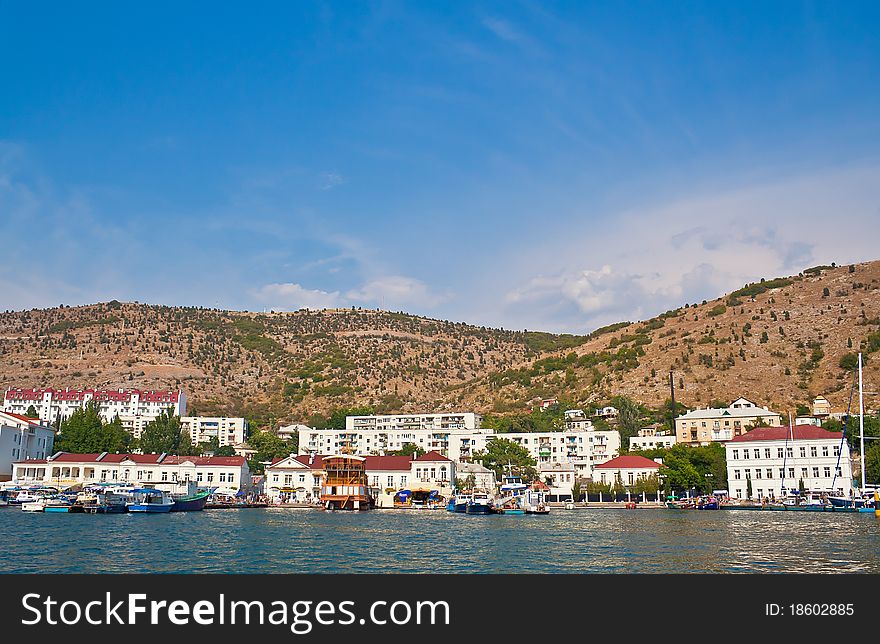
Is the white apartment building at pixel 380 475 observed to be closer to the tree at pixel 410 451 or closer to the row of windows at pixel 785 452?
the tree at pixel 410 451

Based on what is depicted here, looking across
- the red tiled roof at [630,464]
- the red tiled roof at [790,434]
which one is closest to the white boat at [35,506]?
the red tiled roof at [630,464]

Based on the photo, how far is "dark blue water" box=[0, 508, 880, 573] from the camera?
30.1 meters

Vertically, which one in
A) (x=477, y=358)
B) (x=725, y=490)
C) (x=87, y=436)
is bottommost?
(x=725, y=490)

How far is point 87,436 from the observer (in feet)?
336

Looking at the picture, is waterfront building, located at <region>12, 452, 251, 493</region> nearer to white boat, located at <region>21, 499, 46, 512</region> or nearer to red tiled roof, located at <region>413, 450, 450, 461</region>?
white boat, located at <region>21, 499, 46, 512</region>

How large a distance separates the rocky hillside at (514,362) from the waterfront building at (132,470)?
58357 millimetres

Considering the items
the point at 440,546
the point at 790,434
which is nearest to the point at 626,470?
the point at 790,434

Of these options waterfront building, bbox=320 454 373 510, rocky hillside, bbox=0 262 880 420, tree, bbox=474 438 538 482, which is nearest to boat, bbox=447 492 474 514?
waterfront building, bbox=320 454 373 510

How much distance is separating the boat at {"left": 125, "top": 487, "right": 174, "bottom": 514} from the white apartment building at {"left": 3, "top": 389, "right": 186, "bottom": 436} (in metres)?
62.4
